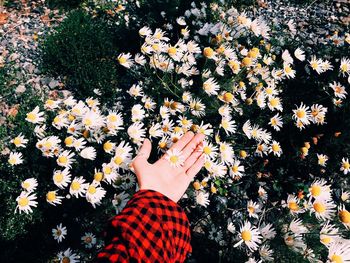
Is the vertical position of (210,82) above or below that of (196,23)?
below

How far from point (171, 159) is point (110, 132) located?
20.3 inches

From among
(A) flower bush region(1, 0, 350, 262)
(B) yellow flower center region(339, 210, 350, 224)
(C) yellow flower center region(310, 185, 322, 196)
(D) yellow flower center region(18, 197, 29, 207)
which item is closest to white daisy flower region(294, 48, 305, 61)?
(A) flower bush region(1, 0, 350, 262)

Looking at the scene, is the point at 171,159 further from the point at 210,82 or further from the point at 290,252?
the point at 290,252

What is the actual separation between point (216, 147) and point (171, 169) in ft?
2.32

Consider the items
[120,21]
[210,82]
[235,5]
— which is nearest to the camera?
[210,82]

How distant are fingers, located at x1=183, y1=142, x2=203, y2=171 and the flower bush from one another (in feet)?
0.35

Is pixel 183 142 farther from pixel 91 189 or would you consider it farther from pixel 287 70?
pixel 287 70

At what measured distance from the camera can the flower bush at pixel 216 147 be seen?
2.36 m

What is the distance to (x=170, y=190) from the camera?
81.5 inches

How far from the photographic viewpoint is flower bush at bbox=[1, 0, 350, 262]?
2361 millimetres

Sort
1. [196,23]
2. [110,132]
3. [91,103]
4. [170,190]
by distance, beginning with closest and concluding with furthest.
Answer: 1. [170,190]
2. [110,132]
3. [91,103]
4. [196,23]

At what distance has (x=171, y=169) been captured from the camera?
2166 millimetres

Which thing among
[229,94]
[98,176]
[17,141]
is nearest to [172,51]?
[229,94]

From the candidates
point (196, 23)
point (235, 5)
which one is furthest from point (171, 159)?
point (235, 5)
